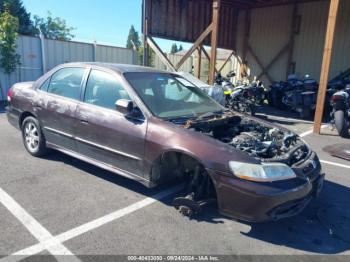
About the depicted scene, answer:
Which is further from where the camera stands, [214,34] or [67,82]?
[214,34]

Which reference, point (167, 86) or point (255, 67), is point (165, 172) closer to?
point (167, 86)

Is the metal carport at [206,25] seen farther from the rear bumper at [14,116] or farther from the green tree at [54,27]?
the green tree at [54,27]

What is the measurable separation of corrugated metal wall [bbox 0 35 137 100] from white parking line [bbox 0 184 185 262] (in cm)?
975

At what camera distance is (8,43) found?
10477 mm

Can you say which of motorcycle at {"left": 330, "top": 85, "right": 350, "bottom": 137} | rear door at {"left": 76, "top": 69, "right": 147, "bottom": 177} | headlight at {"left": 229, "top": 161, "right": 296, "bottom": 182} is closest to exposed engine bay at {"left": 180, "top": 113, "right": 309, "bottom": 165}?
headlight at {"left": 229, "top": 161, "right": 296, "bottom": 182}

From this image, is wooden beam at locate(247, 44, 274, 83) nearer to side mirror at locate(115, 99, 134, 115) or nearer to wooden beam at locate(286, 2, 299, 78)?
wooden beam at locate(286, 2, 299, 78)

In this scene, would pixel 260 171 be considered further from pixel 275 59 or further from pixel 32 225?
pixel 275 59

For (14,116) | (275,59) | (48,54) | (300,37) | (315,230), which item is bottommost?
(315,230)

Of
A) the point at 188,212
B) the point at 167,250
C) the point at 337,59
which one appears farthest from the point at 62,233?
the point at 337,59

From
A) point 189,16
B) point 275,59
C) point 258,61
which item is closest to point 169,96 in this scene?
point 189,16

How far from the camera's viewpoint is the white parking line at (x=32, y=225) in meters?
2.70

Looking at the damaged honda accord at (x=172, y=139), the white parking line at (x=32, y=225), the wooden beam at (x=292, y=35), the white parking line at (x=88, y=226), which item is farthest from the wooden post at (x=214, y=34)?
the white parking line at (x=32, y=225)

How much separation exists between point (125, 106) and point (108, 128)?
0.41 m

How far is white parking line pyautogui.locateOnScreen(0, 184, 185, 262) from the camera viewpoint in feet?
8.73
